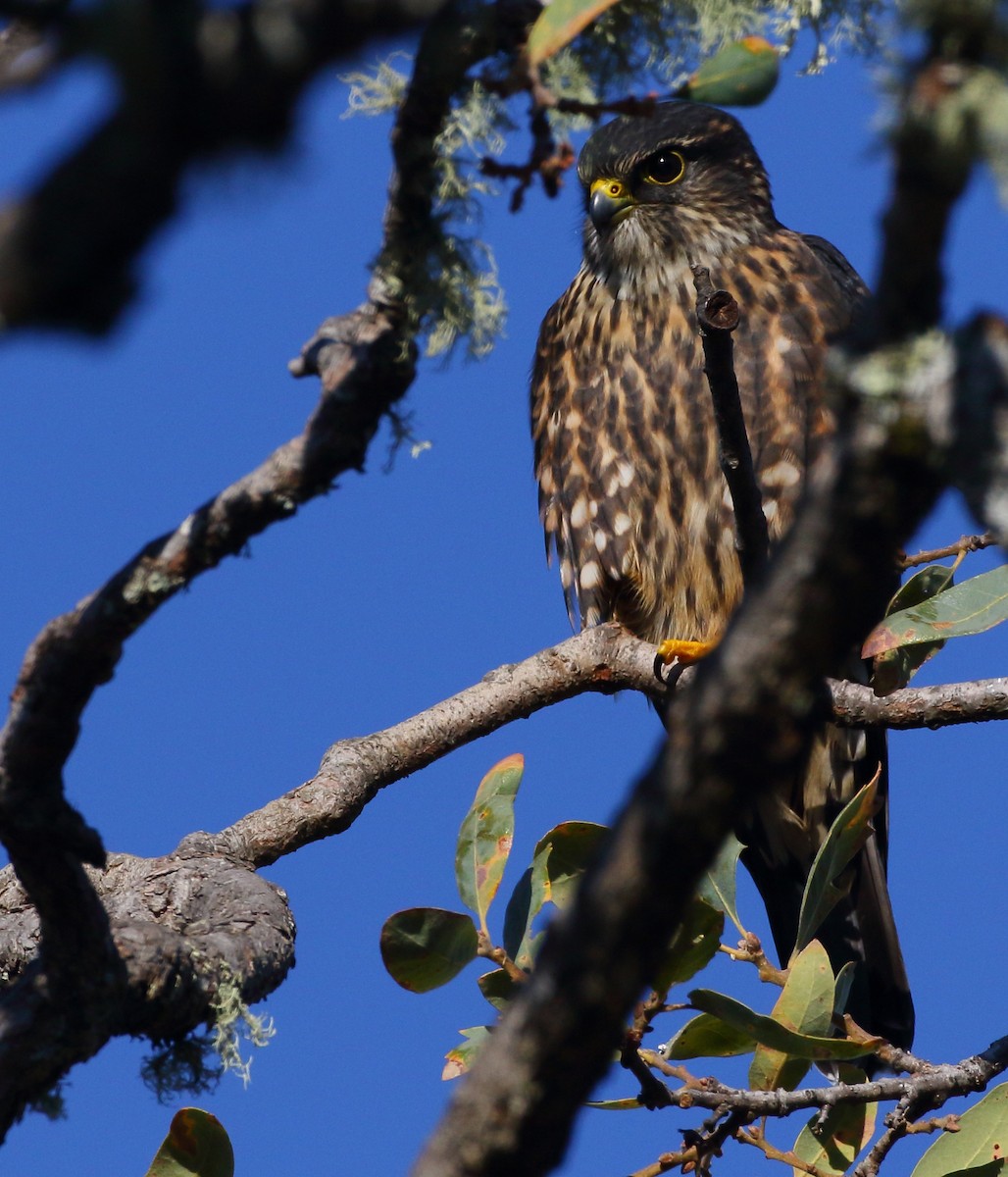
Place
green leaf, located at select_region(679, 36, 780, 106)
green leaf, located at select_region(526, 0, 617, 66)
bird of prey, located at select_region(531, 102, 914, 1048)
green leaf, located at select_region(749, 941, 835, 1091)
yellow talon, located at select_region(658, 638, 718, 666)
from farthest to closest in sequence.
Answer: bird of prey, located at select_region(531, 102, 914, 1048) → yellow talon, located at select_region(658, 638, 718, 666) → green leaf, located at select_region(749, 941, 835, 1091) → green leaf, located at select_region(679, 36, 780, 106) → green leaf, located at select_region(526, 0, 617, 66)

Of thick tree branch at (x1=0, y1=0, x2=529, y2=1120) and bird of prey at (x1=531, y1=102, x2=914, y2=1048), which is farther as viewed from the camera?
bird of prey at (x1=531, y1=102, x2=914, y2=1048)

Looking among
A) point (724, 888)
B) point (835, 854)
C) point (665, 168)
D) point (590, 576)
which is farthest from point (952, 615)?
point (665, 168)

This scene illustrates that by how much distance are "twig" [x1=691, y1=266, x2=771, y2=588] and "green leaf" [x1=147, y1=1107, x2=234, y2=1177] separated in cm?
107

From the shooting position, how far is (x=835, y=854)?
8.23 feet

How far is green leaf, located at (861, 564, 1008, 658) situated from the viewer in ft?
8.23

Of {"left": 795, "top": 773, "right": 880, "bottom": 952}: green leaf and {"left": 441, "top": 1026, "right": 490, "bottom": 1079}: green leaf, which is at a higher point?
{"left": 795, "top": 773, "right": 880, "bottom": 952}: green leaf

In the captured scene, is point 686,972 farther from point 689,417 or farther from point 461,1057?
point 689,417

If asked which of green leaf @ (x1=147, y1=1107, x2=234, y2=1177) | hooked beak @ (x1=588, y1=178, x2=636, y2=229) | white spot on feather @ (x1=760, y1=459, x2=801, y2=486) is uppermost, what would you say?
hooked beak @ (x1=588, y1=178, x2=636, y2=229)

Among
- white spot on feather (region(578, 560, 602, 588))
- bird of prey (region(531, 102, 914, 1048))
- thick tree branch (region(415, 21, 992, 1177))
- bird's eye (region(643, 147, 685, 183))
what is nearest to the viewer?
thick tree branch (region(415, 21, 992, 1177))

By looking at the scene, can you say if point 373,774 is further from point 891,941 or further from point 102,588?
point 891,941

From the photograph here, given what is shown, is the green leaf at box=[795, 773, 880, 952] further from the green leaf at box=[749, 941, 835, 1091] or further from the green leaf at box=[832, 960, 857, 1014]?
→ the green leaf at box=[749, 941, 835, 1091]

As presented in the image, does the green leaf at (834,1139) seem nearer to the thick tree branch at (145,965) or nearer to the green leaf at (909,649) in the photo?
the green leaf at (909,649)

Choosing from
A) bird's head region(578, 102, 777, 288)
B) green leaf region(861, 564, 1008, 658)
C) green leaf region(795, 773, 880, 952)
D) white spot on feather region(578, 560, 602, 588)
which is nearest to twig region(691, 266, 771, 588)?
green leaf region(861, 564, 1008, 658)

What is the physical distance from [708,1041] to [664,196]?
8.11 ft
